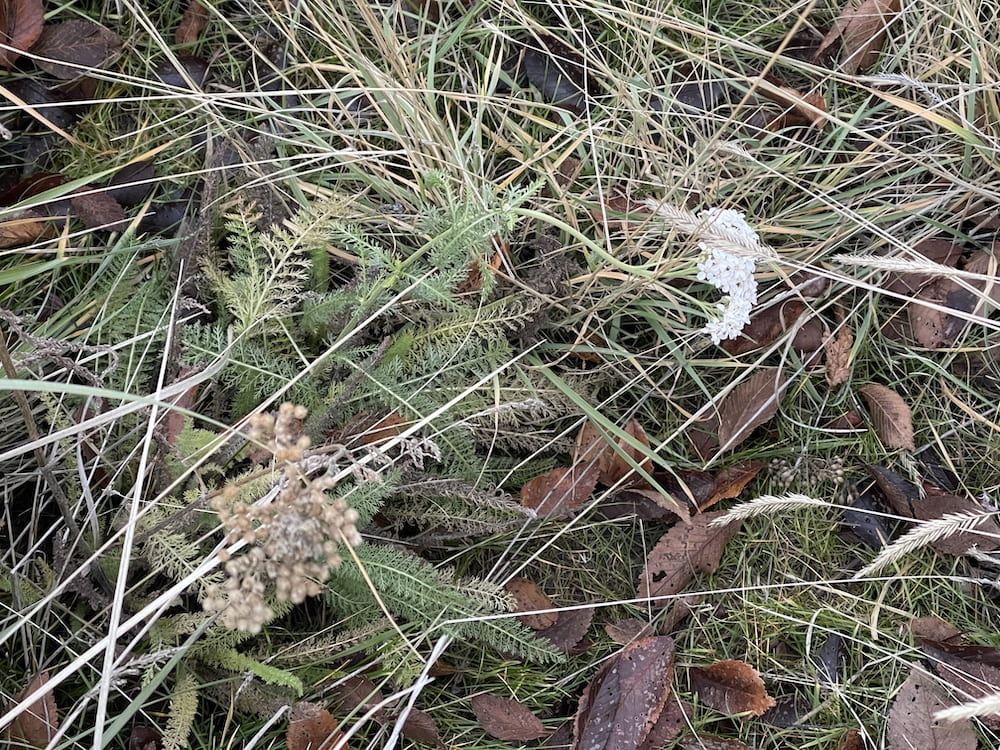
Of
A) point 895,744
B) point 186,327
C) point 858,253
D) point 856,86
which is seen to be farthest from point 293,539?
point 856,86

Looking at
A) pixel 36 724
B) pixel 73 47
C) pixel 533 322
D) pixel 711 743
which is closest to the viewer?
pixel 36 724

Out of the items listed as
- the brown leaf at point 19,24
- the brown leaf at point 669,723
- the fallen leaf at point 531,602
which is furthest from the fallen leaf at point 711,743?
the brown leaf at point 19,24

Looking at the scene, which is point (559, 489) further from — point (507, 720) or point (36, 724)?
point (36, 724)

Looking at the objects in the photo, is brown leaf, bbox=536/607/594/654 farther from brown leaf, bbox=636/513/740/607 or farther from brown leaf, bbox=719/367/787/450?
brown leaf, bbox=719/367/787/450

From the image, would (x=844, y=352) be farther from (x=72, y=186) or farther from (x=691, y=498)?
(x=72, y=186)

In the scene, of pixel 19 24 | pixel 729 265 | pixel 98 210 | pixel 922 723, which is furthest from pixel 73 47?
pixel 922 723

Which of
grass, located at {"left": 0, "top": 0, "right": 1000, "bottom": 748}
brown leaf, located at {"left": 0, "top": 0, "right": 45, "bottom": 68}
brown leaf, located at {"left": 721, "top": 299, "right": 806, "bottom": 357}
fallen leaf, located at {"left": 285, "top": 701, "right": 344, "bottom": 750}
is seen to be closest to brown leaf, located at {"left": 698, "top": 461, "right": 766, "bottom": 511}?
grass, located at {"left": 0, "top": 0, "right": 1000, "bottom": 748}

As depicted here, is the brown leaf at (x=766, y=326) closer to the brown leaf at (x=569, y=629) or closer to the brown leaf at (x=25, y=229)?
the brown leaf at (x=569, y=629)
